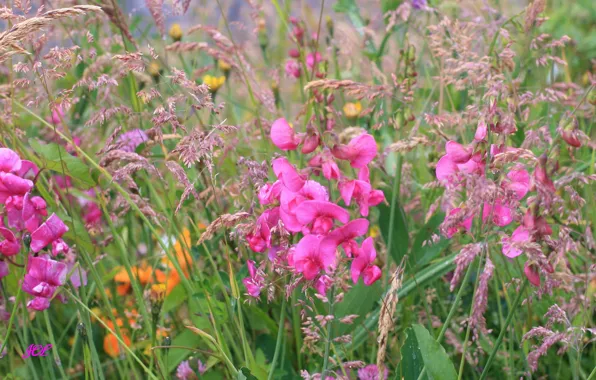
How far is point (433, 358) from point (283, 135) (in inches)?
13.8

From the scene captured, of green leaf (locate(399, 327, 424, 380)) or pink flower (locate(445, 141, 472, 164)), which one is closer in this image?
pink flower (locate(445, 141, 472, 164))

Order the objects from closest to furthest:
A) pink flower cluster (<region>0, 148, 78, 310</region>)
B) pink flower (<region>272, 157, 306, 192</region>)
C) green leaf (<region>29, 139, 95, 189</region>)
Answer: pink flower (<region>272, 157, 306, 192</region>) → pink flower cluster (<region>0, 148, 78, 310</region>) → green leaf (<region>29, 139, 95, 189</region>)

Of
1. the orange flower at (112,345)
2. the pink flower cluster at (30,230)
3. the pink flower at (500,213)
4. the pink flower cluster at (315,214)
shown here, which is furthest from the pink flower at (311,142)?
the orange flower at (112,345)

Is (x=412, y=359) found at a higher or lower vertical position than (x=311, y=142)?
lower

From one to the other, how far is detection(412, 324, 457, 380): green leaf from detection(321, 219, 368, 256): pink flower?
16 cm

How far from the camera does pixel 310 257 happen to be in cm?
96

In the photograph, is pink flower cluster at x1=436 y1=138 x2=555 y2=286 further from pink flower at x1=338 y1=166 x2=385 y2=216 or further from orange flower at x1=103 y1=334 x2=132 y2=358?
orange flower at x1=103 y1=334 x2=132 y2=358

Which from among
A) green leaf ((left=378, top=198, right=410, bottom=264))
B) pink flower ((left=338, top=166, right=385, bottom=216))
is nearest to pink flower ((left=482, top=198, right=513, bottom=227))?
pink flower ((left=338, top=166, right=385, bottom=216))

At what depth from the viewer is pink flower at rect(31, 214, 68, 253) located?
1121mm

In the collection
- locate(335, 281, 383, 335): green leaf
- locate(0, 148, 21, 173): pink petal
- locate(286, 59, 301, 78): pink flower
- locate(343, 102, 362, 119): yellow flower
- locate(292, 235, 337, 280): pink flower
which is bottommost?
locate(335, 281, 383, 335): green leaf

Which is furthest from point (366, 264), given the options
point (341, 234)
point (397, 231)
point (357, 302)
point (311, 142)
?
point (397, 231)

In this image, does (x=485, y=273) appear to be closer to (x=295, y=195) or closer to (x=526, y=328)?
(x=295, y=195)

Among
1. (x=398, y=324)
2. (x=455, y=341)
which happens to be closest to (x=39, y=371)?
(x=398, y=324)

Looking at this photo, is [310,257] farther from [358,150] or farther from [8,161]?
[8,161]
